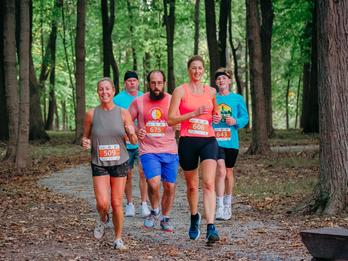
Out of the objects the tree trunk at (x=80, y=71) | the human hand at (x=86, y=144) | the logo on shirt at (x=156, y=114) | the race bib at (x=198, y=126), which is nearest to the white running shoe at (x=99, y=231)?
the human hand at (x=86, y=144)

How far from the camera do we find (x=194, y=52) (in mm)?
39312

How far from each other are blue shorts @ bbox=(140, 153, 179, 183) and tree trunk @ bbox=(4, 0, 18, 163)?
10.4 meters

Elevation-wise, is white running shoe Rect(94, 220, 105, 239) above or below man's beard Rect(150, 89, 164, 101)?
below

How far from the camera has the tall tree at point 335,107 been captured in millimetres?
10984

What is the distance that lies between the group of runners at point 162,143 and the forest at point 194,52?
150 centimetres

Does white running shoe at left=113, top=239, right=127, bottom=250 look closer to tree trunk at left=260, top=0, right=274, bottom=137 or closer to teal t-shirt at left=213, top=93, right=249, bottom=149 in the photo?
teal t-shirt at left=213, top=93, right=249, bottom=149

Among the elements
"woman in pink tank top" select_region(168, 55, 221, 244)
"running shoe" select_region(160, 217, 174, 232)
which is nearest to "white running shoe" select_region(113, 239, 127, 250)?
"woman in pink tank top" select_region(168, 55, 221, 244)

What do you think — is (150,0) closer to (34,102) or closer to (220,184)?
(34,102)

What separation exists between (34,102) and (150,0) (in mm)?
10061

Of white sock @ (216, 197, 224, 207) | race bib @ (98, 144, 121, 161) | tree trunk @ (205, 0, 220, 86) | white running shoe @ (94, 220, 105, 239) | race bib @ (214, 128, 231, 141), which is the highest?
tree trunk @ (205, 0, 220, 86)

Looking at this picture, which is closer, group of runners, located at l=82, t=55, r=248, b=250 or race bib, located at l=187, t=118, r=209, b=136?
group of runners, located at l=82, t=55, r=248, b=250

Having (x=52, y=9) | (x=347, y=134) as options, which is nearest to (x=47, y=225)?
(x=347, y=134)

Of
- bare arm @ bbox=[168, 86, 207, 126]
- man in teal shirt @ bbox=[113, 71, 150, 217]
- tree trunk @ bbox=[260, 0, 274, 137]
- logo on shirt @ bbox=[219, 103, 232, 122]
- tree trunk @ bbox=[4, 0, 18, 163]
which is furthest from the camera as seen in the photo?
tree trunk @ bbox=[260, 0, 274, 137]

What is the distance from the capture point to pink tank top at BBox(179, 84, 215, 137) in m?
9.37
